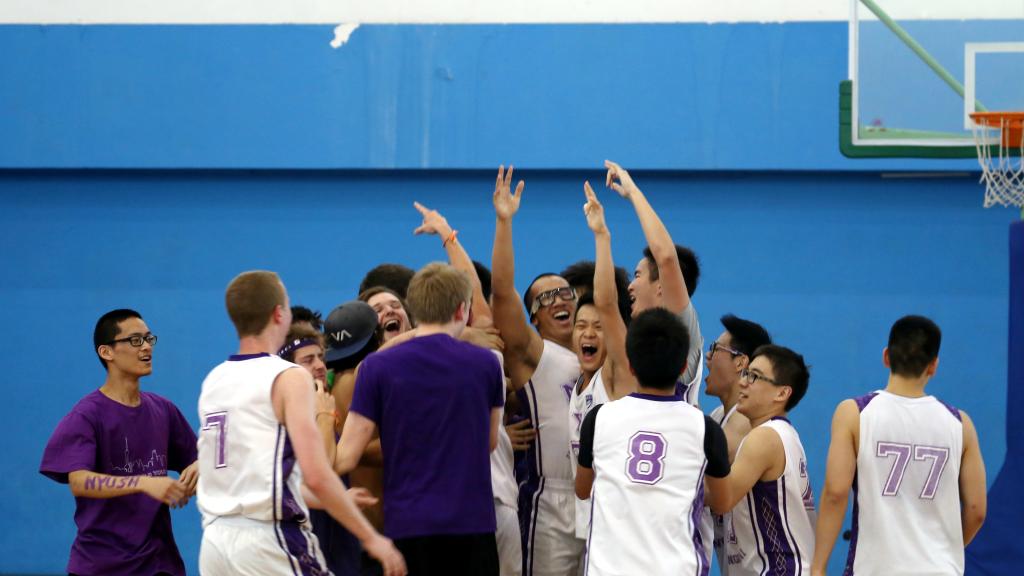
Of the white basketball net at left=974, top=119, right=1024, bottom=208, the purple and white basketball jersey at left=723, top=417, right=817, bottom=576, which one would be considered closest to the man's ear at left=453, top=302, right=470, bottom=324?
the purple and white basketball jersey at left=723, top=417, right=817, bottom=576

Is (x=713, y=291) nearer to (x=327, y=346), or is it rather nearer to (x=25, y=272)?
(x=327, y=346)

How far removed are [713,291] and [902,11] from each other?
228 cm

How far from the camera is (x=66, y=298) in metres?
8.62

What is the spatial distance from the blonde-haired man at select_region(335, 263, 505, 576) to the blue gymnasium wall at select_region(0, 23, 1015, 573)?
4346 millimetres

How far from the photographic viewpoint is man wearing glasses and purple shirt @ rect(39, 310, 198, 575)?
4852mm

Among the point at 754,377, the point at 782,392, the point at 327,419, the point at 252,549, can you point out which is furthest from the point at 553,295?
the point at 252,549

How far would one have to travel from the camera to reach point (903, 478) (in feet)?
15.0

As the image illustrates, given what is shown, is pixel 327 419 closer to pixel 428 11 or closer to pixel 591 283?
pixel 591 283

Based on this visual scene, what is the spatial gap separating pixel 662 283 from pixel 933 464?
1290 mm

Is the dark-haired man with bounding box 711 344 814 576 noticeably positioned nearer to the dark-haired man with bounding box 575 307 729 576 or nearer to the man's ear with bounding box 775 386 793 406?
the man's ear with bounding box 775 386 793 406

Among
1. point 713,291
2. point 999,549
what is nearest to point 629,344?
point 999,549

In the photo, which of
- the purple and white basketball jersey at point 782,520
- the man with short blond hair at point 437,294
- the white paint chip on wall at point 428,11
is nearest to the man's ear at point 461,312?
the man with short blond hair at point 437,294

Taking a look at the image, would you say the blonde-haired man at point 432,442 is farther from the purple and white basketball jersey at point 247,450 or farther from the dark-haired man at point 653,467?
the dark-haired man at point 653,467

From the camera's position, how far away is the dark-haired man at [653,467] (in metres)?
3.99
